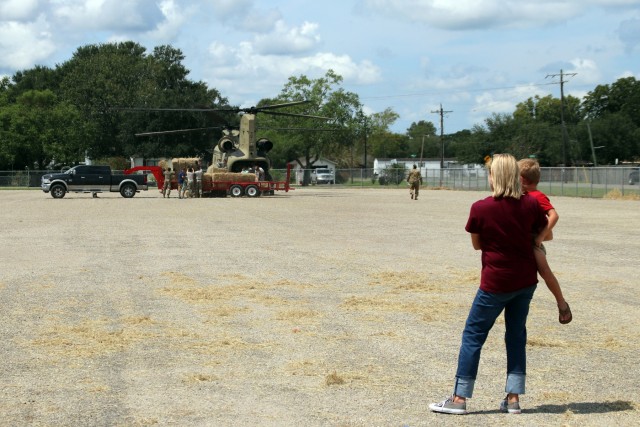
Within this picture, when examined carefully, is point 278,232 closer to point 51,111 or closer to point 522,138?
point 51,111

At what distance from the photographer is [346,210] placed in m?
35.1

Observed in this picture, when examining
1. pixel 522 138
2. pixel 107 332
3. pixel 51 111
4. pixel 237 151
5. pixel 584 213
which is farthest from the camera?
pixel 522 138

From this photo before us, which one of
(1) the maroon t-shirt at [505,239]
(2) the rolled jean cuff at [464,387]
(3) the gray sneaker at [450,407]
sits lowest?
(3) the gray sneaker at [450,407]

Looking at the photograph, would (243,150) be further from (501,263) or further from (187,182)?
(501,263)

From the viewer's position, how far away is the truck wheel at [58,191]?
164 feet

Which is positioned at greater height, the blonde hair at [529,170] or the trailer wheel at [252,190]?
the blonde hair at [529,170]

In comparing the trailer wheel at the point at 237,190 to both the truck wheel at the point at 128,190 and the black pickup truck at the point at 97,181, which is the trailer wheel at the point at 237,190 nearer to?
the black pickup truck at the point at 97,181

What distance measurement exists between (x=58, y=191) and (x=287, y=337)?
143 feet

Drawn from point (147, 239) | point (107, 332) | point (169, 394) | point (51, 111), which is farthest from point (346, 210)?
point (51, 111)

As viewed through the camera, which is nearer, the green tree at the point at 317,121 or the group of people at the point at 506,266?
the group of people at the point at 506,266

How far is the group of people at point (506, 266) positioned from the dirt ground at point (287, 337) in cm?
24

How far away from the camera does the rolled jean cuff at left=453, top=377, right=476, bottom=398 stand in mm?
6125

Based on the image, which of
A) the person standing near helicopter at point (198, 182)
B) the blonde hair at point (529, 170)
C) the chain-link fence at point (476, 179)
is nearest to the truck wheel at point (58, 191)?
the person standing near helicopter at point (198, 182)

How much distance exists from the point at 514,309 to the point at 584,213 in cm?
2697
